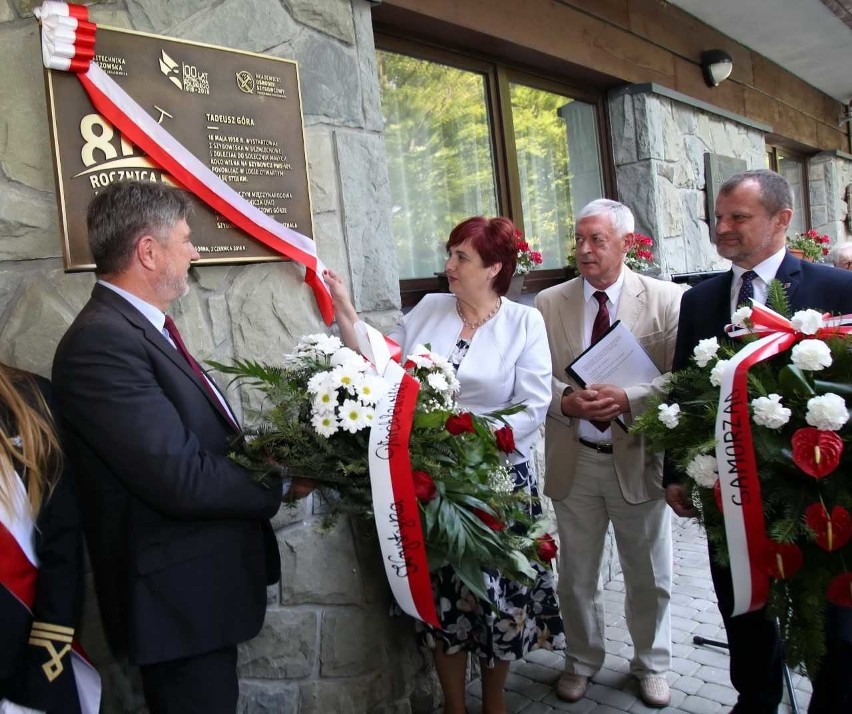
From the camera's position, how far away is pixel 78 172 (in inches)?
82.9

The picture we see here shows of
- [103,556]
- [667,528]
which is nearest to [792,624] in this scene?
[667,528]

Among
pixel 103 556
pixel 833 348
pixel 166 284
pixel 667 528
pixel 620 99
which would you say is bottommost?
pixel 667 528

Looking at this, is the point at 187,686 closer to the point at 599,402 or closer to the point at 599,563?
the point at 599,402

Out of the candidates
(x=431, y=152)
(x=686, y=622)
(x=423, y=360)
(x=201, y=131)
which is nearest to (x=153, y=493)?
(x=423, y=360)

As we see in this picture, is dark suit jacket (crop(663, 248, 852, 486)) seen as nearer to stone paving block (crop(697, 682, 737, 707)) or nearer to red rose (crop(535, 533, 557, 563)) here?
red rose (crop(535, 533, 557, 563))

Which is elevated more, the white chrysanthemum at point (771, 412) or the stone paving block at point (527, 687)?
the white chrysanthemum at point (771, 412)

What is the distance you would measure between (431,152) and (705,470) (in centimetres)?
288

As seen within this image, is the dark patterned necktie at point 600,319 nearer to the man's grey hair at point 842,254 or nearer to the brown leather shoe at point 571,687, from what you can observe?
the brown leather shoe at point 571,687

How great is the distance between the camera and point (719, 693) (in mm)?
2932

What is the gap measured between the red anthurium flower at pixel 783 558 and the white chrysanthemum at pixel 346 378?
108 centimetres

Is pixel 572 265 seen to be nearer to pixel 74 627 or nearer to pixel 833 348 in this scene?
pixel 833 348

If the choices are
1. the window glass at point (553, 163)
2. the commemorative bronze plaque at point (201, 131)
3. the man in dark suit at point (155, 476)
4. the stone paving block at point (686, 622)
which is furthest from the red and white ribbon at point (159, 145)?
the window glass at point (553, 163)

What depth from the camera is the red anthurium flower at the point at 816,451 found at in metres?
1.58

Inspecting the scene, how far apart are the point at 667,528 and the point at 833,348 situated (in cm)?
146
